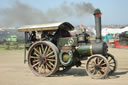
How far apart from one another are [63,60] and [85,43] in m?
0.95

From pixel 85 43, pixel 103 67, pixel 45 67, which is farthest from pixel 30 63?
pixel 103 67

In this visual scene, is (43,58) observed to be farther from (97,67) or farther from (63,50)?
(97,67)

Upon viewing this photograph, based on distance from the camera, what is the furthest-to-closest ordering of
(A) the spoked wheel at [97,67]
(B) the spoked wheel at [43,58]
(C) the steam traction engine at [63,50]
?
(B) the spoked wheel at [43,58] < (C) the steam traction engine at [63,50] < (A) the spoked wheel at [97,67]

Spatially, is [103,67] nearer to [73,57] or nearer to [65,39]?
[73,57]

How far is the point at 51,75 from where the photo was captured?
7.47m

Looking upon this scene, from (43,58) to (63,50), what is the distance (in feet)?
2.51

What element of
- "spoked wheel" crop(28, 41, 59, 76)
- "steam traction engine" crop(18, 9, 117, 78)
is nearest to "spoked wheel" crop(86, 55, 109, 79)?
"steam traction engine" crop(18, 9, 117, 78)

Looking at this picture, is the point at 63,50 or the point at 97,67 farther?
the point at 63,50

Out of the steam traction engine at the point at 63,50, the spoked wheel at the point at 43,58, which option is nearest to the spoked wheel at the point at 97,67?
the steam traction engine at the point at 63,50

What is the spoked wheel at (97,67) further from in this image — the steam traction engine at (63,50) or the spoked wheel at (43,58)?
the spoked wheel at (43,58)

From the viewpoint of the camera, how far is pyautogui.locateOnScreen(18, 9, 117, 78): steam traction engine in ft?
22.6

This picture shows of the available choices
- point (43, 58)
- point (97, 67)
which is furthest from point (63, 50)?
point (97, 67)

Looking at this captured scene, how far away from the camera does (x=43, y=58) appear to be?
7543 millimetres

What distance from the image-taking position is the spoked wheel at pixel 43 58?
733cm
